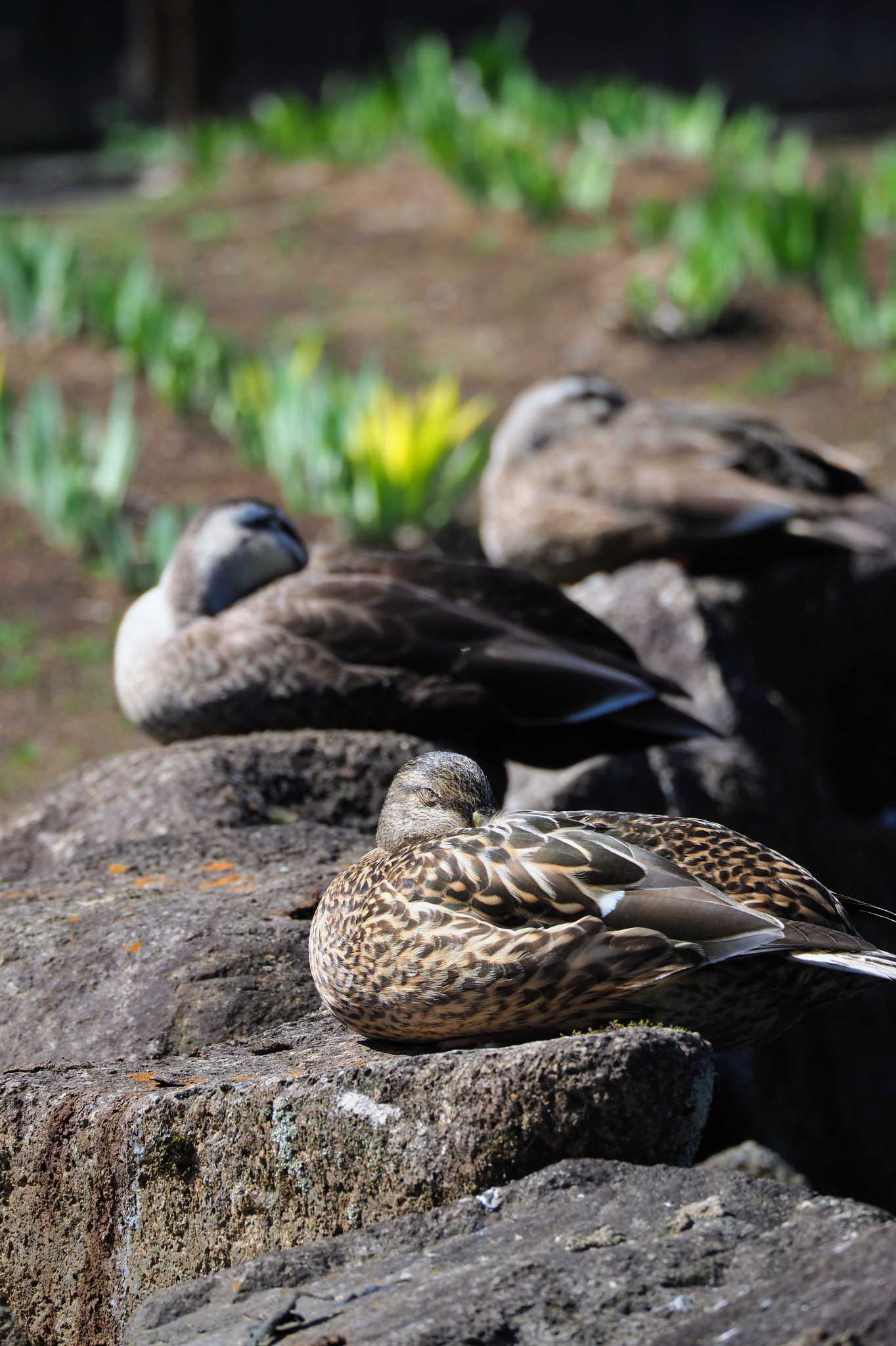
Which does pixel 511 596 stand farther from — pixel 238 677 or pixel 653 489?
pixel 653 489

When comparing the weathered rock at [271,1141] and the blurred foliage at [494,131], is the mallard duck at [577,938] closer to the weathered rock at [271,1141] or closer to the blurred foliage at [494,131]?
the weathered rock at [271,1141]

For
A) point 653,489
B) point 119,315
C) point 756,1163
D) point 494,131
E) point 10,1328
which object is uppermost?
point 494,131

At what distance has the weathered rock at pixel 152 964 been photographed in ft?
10.3

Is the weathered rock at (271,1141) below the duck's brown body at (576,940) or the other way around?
below

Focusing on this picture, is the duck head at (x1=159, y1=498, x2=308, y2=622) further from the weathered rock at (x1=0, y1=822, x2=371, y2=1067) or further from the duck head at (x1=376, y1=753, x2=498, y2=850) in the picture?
the duck head at (x1=376, y1=753, x2=498, y2=850)

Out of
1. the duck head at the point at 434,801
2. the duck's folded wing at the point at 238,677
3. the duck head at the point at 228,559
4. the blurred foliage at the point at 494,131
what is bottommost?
the duck's folded wing at the point at 238,677

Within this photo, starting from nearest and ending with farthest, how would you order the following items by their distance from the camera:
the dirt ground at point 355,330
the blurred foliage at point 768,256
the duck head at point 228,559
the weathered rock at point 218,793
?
the weathered rock at point 218,793
the duck head at point 228,559
the dirt ground at point 355,330
the blurred foliage at point 768,256

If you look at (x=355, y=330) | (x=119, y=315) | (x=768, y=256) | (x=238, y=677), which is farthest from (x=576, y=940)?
(x=355, y=330)

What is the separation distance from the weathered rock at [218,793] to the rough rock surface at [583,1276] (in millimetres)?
1766

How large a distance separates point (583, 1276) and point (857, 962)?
69 cm

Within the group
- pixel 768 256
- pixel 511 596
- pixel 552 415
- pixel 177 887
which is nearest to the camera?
pixel 177 887

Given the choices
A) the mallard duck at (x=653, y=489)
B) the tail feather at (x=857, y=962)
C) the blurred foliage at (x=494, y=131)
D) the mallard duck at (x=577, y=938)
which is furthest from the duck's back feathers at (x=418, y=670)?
the blurred foliage at (x=494, y=131)

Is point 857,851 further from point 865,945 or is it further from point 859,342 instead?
point 859,342

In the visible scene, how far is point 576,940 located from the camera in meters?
2.55
